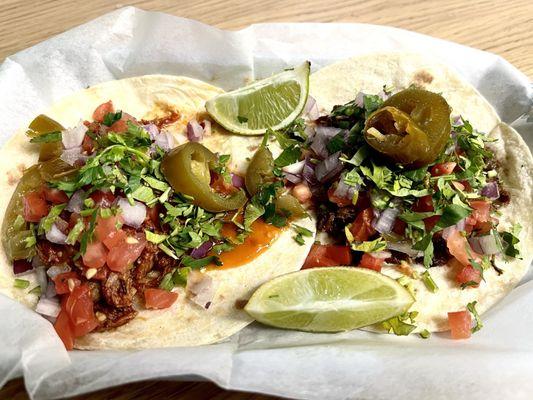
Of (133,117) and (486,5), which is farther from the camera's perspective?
(486,5)

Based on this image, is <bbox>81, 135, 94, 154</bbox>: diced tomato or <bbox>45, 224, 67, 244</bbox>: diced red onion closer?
<bbox>45, 224, 67, 244</bbox>: diced red onion

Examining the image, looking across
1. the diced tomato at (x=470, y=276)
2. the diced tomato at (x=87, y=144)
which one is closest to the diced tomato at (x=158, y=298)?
the diced tomato at (x=87, y=144)

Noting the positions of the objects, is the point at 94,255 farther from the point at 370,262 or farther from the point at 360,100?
the point at 360,100

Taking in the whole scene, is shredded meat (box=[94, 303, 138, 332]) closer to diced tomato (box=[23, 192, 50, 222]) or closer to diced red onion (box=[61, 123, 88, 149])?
diced tomato (box=[23, 192, 50, 222])

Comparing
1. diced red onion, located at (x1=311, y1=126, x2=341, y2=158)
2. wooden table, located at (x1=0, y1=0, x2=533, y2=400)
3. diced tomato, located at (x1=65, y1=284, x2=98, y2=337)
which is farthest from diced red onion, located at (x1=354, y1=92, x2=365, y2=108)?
diced tomato, located at (x1=65, y1=284, x2=98, y2=337)

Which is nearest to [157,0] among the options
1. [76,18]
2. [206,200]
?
[76,18]

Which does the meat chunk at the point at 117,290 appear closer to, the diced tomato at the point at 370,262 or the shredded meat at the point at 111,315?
the shredded meat at the point at 111,315

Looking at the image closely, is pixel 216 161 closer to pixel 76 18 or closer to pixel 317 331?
pixel 317 331
